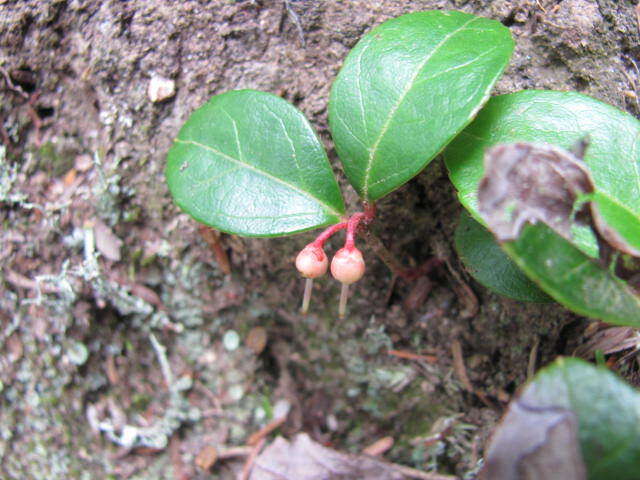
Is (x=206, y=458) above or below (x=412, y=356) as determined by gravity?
below

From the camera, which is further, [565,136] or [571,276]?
[565,136]

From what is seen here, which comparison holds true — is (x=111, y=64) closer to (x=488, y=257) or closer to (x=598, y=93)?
(x=488, y=257)

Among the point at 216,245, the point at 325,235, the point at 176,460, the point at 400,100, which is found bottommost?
the point at 176,460

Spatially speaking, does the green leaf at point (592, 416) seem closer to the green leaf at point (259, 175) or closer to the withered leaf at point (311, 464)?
the green leaf at point (259, 175)

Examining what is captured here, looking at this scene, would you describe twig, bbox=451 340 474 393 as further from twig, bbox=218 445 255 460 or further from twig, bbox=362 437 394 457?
twig, bbox=218 445 255 460

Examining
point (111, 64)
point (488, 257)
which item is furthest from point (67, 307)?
point (488, 257)

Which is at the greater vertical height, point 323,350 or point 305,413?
point 323,350

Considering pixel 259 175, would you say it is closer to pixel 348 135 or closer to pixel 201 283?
pixel 348 135

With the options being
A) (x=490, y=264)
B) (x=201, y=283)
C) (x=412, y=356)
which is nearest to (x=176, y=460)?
(x=201, y=283)
